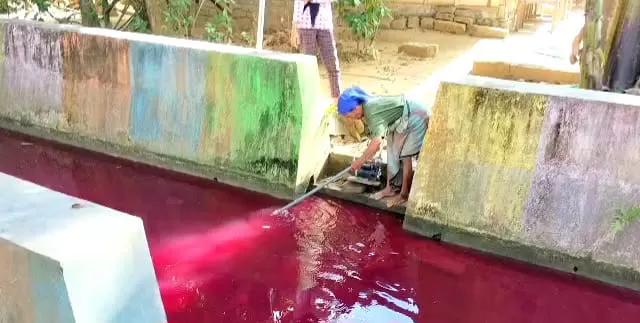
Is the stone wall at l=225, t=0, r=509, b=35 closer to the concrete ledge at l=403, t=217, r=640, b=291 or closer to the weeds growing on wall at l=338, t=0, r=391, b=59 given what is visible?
the weeds growing on wall at l=338, t=0, r=391, b=59

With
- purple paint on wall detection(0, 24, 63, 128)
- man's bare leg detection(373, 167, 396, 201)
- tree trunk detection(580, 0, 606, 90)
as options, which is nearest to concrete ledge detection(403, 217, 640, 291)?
man's bare leg detection(373, 167, 396, 201)

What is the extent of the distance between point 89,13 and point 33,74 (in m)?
1.96

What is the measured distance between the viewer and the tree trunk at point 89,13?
8.26m

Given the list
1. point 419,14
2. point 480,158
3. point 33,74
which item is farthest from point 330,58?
point 419,14

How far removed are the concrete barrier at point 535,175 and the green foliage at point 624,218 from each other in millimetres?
26

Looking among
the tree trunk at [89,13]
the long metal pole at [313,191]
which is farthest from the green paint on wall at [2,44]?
the long metal pole at [313,191]

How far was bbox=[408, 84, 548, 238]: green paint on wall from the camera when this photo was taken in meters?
4.30

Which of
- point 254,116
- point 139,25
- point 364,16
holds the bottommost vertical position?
point 254,116

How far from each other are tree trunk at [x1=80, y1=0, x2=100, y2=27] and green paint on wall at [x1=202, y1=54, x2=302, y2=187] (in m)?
3.65

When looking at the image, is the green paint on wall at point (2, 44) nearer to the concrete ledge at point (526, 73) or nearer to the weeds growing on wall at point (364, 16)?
the weeds growing on wall at point (364, 16)

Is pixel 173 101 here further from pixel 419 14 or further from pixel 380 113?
pixel 419 14

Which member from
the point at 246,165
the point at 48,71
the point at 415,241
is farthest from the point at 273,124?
the point at 48,71

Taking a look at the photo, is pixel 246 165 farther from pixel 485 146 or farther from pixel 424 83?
pixel 424 83

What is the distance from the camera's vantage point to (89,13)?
830cm
